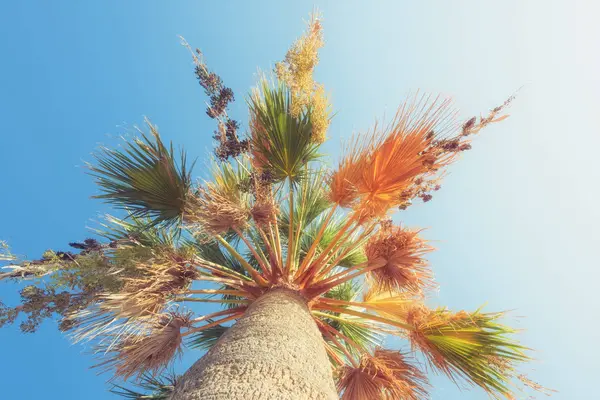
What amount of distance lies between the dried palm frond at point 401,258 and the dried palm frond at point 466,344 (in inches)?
12.7

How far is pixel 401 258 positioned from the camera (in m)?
3.56

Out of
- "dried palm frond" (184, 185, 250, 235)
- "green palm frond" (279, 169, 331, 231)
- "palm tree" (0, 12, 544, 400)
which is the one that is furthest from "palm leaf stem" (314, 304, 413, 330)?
"green palm frond" (279, 169, 331, 231)

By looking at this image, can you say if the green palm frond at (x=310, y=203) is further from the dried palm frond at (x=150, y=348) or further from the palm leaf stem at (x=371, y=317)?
the dried palm frond at (x=150, y=348)

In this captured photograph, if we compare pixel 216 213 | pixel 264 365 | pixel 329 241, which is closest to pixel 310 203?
pixel 329 241

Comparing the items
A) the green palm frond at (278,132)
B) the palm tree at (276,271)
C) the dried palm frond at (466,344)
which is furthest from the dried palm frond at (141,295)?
the dried palm frond at (466,344)

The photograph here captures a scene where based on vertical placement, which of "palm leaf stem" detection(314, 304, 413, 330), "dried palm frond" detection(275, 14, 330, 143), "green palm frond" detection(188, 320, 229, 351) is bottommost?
"green palm frond" detection(188, 320, 229, 351)

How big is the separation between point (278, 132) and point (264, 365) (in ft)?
8.29

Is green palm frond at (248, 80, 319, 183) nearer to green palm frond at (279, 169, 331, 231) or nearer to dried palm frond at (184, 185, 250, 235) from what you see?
dried palm frond at (184, 185, 250, 235)

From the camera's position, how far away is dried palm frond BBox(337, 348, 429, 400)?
374 centimetres

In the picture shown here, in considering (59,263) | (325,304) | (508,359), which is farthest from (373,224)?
(59,263)

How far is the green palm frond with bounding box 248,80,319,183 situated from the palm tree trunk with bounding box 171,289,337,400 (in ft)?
5.74

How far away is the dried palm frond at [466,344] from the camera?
3486mm

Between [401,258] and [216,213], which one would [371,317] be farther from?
[216,213]

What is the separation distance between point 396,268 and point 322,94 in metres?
1.84
